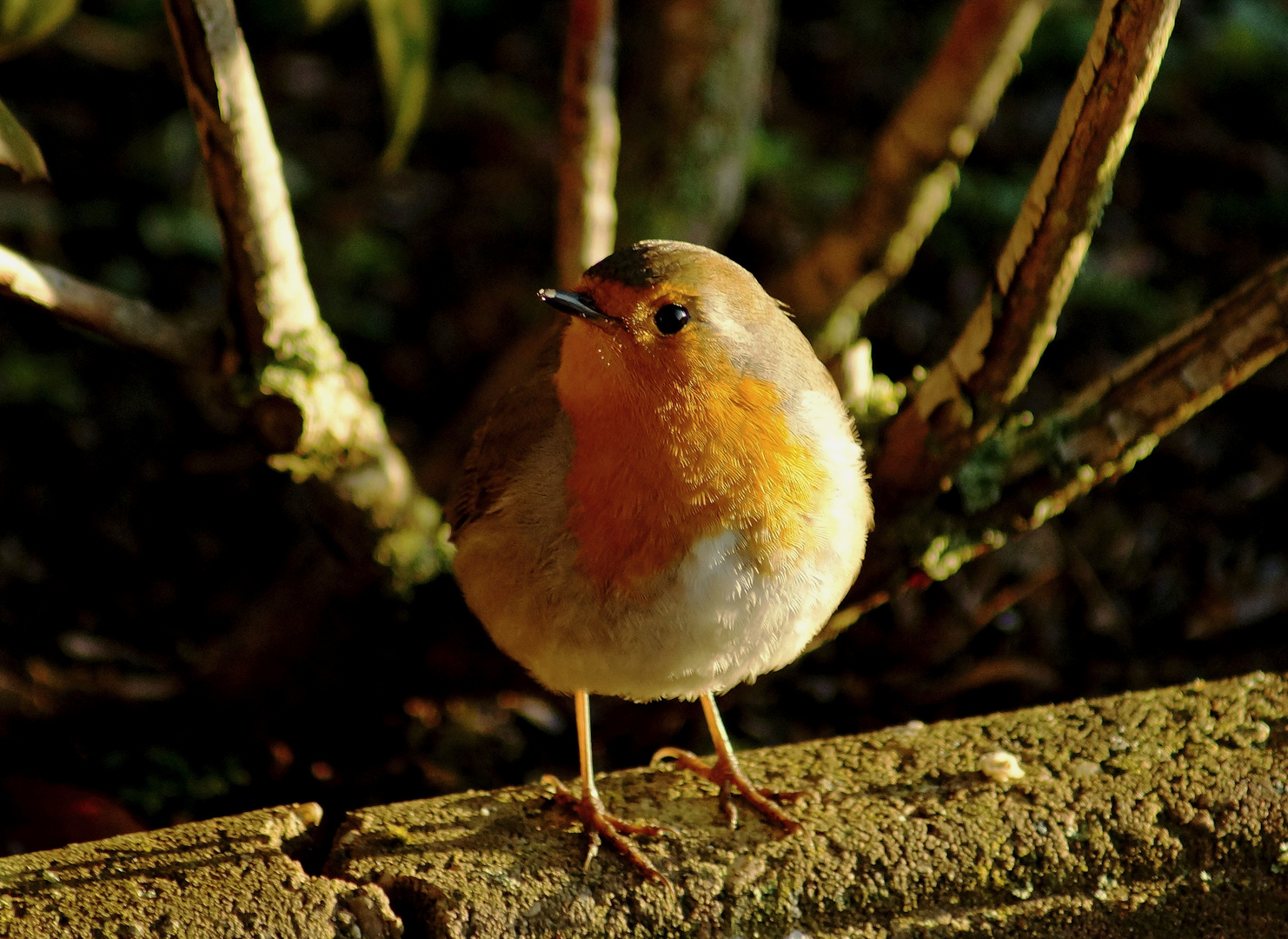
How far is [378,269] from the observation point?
190 inches

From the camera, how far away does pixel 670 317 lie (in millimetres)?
2027

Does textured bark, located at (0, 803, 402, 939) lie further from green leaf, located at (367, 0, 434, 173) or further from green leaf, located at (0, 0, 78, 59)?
green leaf, located at (367, 0, 434, 173)

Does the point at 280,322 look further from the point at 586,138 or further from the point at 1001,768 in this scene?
the point at 1001,768

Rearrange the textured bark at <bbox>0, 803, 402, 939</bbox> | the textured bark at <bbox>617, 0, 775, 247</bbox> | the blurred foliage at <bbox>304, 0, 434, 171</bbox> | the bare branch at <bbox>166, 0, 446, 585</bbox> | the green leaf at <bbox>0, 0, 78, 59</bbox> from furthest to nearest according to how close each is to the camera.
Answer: the textured bark at <bbox>617, 0, 775, 247</bbox> < the blurred foliage at <bbox>304, 0, 434, 171</bbox> < the green leaf at <bbox>0, 0, 78, 59</bbox> < the bare branch at <bbox>166, 0, 446, 585</bbox> < the textured bark at <bbox>0, 803, 402, 939</bbox>

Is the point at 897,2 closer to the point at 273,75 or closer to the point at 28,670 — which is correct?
the point at 273,75

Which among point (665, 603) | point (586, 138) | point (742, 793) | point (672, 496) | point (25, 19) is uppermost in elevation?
point (586, 138)

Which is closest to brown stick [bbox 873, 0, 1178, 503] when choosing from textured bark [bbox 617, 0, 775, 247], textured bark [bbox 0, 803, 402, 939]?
textured bark [bbox 0, 803, 402, 939]

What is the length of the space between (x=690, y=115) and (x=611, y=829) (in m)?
2.44

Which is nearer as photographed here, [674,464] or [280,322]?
[674,464]

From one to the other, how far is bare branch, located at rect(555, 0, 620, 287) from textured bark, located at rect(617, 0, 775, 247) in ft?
2.01

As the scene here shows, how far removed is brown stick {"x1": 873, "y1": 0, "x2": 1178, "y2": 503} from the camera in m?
→ 2.06

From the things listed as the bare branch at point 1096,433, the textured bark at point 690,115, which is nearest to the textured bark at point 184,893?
the bare branch at point 1096,433

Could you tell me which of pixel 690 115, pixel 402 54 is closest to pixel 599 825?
pixel 402 54

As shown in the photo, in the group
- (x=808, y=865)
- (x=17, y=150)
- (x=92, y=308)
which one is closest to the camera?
(x=17, y=150)
